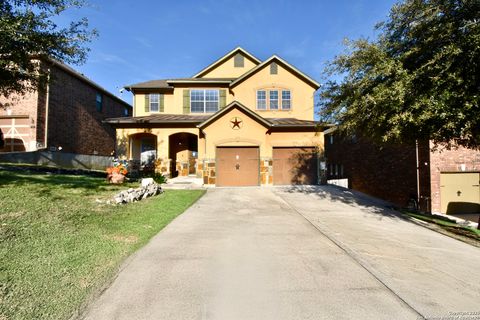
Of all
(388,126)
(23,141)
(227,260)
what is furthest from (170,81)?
(227,260)

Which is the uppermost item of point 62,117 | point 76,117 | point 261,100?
point 261,100

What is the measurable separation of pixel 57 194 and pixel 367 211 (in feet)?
39.3

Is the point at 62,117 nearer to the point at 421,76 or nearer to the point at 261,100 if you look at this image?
the point at 261,100

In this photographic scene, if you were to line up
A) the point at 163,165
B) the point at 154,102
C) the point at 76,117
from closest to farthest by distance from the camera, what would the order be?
1. the point at 163,165
2. the point at 154,102
3. the point at 76,117

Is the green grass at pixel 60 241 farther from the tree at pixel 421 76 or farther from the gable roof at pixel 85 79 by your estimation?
the gable roof at pixel 85 79

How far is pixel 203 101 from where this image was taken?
19.9 meters

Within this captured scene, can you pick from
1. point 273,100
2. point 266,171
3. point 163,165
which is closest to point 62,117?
point 163,165

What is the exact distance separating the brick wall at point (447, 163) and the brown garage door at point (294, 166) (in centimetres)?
653

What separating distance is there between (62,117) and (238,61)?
15.4 m

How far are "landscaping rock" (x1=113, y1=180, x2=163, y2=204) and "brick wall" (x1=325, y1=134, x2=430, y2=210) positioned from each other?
9824mm

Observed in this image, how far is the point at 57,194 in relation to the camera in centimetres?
880

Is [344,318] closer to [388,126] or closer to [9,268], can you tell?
[9,268]

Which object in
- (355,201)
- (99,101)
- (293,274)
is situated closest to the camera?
(293,274)

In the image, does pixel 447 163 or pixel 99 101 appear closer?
pixel 447 163
